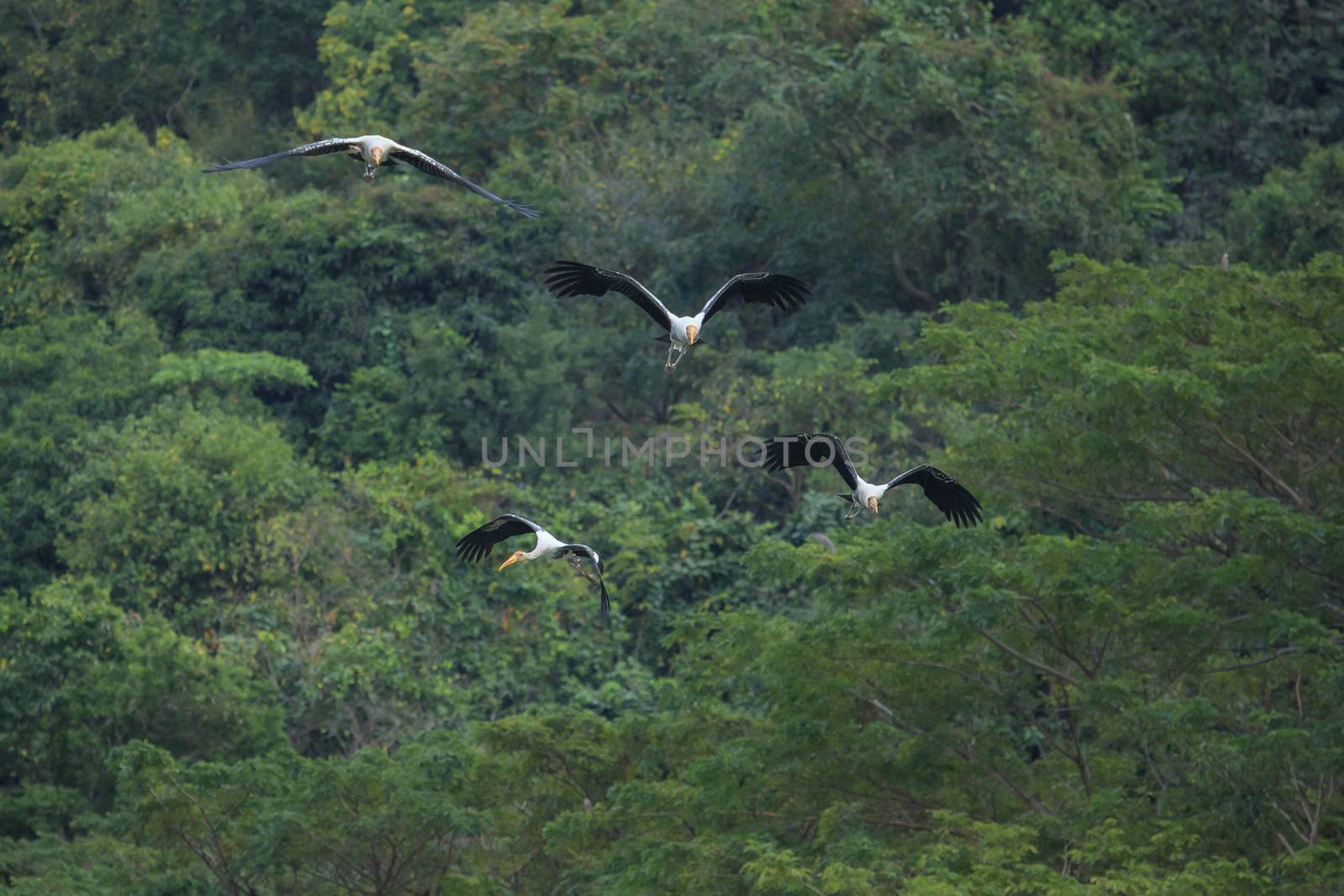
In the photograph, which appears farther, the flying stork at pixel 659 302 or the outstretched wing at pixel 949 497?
the outstretched wing at pixel 949 497

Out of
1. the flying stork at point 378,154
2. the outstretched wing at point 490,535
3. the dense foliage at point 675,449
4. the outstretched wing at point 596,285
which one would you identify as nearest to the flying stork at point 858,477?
the outstretched wing at point 596,285

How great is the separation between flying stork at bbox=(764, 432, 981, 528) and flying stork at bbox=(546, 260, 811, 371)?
1.91 ft

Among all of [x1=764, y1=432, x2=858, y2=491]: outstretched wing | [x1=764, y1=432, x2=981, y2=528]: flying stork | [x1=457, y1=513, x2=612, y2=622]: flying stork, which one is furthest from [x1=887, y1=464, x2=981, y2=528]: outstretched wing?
[x1=457, y1=513, x2=612, y2=622]: flying stork

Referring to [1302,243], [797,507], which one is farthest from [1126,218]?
[797,507]

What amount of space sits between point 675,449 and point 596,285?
1329cm

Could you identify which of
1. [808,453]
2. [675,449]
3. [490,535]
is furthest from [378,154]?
[675,449]

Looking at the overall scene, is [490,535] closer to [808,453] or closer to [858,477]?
[808,453]

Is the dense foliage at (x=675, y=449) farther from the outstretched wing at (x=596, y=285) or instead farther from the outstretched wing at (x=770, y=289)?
the outstretched wing at (x=596, y=285)

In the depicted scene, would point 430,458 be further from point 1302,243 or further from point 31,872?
point 1302,243

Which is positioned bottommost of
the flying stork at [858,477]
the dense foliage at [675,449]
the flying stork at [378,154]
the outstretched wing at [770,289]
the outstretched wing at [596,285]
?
the dense foliage at [675,449]

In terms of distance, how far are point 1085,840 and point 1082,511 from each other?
16.8ft

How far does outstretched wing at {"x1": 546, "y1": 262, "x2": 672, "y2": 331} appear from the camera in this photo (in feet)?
31.3

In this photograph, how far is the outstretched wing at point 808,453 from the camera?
9648 mm

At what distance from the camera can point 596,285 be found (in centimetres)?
1005
